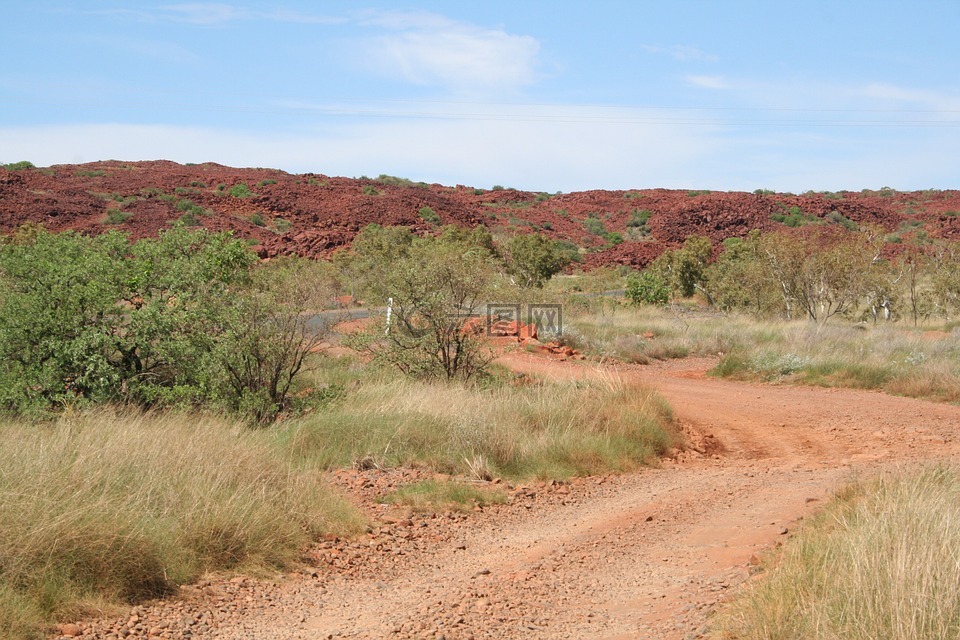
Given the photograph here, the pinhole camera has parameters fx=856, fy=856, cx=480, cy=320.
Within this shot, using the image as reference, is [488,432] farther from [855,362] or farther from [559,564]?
[855,362]

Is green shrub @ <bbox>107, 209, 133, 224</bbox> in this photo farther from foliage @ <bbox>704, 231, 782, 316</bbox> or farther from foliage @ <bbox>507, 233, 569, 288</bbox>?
foliage @ <bbox>704, 231, 782, 316</bbox>

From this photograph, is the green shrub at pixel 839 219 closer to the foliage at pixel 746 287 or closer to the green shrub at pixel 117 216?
the foliage at pixel 746 287

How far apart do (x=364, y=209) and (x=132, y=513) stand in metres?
62.4

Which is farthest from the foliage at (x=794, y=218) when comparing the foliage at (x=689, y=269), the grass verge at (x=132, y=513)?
the grass verge at (x=132, y=513)

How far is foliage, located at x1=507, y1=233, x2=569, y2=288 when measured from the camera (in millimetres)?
38594

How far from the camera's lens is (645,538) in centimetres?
673

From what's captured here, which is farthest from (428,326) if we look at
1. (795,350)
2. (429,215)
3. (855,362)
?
(429,215)

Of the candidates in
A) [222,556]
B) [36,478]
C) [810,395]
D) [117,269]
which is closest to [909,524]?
[222,556]

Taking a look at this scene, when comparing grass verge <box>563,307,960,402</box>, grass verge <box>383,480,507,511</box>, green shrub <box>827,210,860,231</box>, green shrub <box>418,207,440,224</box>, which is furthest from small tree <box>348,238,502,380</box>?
green shrub <box>827,210,860,231</box>

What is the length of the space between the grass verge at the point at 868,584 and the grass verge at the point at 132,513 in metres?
3.28

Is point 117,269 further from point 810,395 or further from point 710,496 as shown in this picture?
point 810,395

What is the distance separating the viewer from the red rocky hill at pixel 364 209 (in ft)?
190

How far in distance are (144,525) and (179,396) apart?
14.5 ft

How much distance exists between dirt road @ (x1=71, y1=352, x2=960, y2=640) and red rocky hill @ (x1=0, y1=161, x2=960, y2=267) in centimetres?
4755
